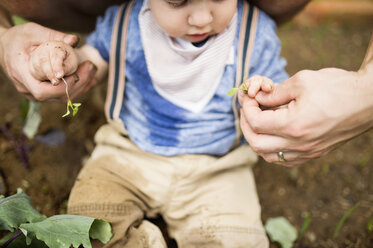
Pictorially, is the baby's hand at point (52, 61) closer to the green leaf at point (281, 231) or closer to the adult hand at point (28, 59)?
the adult hand at point (28, 59)

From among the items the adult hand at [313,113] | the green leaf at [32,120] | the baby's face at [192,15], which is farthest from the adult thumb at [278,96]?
the green leaf at [32,120]

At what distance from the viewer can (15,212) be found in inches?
42.8

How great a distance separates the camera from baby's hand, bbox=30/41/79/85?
1.02 m

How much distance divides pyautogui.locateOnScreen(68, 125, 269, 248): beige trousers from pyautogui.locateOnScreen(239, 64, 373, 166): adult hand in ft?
1.37

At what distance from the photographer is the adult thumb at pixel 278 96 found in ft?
3.14

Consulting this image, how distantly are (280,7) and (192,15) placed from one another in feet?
1.56

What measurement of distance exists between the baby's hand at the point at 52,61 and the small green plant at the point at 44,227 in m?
0.40

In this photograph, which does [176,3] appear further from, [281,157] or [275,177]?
[275,177]

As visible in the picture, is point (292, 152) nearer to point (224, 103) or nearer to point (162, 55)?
point (224, 103)

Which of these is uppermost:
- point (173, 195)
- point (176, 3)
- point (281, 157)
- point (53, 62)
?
point (176, 3)

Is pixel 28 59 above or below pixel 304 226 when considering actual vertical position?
above

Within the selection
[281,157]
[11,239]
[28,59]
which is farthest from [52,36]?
[281,157]

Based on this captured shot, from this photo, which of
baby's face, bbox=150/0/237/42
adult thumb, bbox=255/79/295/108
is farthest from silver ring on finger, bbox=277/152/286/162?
baby's face, bbox=150/0/237/42

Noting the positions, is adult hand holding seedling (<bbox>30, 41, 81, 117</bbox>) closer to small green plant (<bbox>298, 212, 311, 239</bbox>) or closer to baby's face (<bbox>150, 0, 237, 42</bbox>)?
baby's face (<bbox>150, 0, 237, 42</bbox>)
